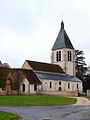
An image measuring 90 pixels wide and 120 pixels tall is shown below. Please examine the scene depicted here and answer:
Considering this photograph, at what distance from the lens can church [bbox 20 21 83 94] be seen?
7156 cm

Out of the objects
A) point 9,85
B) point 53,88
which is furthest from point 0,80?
point 53,88

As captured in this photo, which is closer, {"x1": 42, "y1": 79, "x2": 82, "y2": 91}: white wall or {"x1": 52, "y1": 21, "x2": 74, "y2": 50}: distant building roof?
{"x1": 42, "y1": 79, "x2": 82, "y2": 91}: white wall

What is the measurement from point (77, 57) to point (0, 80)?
4557 centimetres

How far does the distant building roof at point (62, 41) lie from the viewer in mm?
86000

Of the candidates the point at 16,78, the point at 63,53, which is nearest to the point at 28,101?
the point at 16,78

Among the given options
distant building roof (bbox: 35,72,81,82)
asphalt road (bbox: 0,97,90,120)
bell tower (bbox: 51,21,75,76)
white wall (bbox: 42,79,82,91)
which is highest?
bell tower (bbox: 51,21,75,76)

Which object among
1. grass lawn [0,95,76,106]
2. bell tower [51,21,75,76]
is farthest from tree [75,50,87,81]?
grass lawn [0,95,76,106]

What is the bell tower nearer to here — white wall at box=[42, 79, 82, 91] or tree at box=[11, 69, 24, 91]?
white wall at box=[42, 79, 82, 91]

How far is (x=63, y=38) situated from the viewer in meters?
86.3

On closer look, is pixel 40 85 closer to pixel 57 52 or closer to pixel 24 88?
pixel 24 88

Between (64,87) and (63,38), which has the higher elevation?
(63,38)

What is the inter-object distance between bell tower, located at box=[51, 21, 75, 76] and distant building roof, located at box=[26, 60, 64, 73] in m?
2.24

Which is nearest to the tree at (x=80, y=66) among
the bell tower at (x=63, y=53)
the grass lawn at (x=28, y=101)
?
the bell tower at (x=63, y=53)

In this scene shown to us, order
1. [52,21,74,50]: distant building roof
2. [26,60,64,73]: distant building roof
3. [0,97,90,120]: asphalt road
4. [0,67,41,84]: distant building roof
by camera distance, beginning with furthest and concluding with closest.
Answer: [52,21,74,50]: distant building roof, [26,60,64,73]: distant building roof, [0,67,41,84]: distant building roof, [0,97,90,120]: asphalt road
